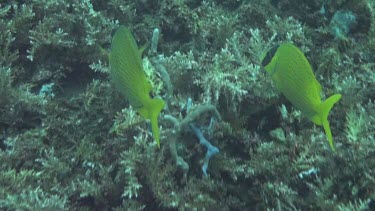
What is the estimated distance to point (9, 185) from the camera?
2783 millimetres

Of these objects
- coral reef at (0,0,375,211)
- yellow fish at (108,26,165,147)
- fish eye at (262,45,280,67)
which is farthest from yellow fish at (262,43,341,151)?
coral reef at (0,0,375,211)

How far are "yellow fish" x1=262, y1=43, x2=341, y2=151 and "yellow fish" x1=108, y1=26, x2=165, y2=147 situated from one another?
0.64 m

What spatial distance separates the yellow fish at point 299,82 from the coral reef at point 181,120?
0.82 meters

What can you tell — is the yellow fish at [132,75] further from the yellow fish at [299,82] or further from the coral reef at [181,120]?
the coral reef at [181,120]

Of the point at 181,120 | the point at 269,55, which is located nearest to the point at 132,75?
the point at 269,55

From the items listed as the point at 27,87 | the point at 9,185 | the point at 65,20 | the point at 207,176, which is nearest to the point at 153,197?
the point at 207,176

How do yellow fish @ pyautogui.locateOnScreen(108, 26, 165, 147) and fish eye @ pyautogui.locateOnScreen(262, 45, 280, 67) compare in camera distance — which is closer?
yellow fish @ pyautogui.locateOnScreen(108, 26, 165, 147)

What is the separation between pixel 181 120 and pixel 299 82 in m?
1.13

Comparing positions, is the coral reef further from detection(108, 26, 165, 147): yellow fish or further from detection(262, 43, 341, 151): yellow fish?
detection(108, 26, 165, 147): yellow fish

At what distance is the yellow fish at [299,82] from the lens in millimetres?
1880

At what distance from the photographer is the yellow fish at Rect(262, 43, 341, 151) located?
1880mm

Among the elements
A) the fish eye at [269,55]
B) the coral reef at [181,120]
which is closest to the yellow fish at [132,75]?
the fish eye at [269,55]

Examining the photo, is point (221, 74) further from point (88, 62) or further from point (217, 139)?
point (88, 62)

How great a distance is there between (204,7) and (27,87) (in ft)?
6.54
